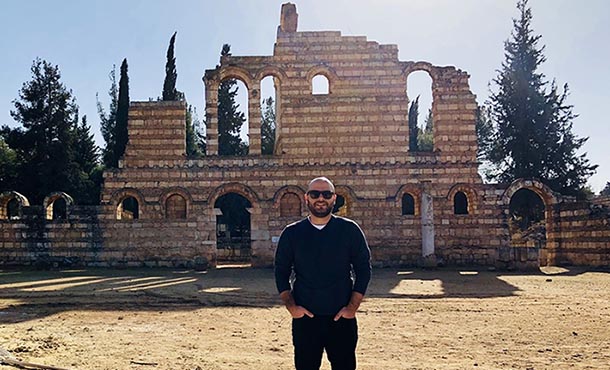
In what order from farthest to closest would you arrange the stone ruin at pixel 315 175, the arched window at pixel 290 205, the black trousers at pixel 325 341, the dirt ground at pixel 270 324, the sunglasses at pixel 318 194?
the arched window at pixel 290 205
the stone ruin at pixel 315 175
the dirt ground at pixel 270 324
the sunglasses at pixel 318 194
the black trousers at pixel 325 341

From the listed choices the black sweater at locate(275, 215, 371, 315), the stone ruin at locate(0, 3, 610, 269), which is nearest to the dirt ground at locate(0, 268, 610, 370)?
the black sweater at locate(275, 215, 371, 315)

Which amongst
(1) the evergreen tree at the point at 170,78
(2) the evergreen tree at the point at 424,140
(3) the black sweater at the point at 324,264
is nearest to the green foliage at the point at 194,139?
(1) the evergreen tree at the point at 170,78

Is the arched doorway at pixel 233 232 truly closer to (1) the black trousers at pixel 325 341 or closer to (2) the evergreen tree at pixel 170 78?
(2) the evergreen tree at pixel 170 78

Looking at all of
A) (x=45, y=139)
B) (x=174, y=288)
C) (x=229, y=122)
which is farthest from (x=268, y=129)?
(x=174, y=288)

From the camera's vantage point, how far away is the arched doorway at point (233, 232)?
88.7 feet

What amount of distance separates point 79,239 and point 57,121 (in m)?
16.6

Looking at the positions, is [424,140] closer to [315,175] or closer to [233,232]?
[233,232]

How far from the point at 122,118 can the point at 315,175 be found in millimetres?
20510

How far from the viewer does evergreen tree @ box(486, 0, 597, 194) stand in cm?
3444

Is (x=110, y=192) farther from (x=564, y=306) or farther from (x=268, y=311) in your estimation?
(x=564, y=306)

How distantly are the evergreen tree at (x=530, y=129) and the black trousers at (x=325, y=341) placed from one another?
32778mm

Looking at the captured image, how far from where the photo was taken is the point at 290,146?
68.8 feet

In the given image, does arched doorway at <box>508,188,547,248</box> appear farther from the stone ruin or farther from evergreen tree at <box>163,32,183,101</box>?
evergreen tree at <box>163,32,183,101</box>

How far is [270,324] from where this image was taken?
9312 mm
